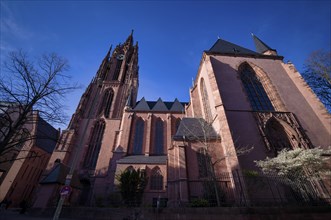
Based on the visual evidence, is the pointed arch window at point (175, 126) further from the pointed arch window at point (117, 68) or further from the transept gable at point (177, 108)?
the pointed arch window at point (117, 68)

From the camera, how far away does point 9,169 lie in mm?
21828

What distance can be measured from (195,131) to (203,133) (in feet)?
2.77

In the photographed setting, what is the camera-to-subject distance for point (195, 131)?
1478 centimetres

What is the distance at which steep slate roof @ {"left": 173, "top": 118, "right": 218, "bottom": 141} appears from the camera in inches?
505

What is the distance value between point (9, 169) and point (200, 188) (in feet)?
89.4

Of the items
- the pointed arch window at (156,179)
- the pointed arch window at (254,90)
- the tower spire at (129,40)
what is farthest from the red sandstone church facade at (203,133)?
the tower spire at (129,40)

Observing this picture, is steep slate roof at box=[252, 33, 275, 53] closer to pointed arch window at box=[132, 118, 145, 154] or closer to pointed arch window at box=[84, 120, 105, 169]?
pointed arch window at box=[132, 118, 145, 154]

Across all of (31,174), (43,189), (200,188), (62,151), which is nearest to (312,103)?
(200,188)

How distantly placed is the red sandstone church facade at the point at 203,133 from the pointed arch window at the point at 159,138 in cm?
15

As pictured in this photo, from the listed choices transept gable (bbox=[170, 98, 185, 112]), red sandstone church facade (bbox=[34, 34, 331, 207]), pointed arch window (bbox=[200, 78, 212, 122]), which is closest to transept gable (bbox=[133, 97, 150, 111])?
red sandstone church facade (bbox=[34, 34, 331, 207])

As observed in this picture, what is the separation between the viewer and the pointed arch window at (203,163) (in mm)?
11789

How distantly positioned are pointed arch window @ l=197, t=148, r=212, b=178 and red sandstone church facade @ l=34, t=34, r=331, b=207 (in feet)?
0.27

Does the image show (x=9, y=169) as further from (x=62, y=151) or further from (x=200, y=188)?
(x=200, y=188)

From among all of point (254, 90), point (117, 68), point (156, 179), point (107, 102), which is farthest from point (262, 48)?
point (117, 68)
